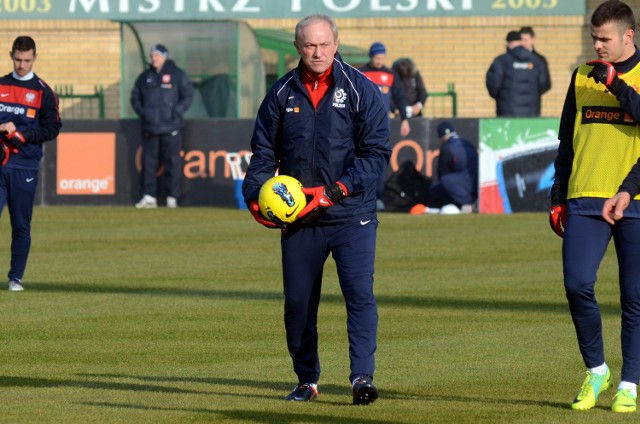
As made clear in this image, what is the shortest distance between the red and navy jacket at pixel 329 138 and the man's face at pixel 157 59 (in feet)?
53.2

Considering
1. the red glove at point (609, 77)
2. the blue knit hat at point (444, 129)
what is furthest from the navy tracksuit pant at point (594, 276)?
the blue knit hat at point (444, 129)

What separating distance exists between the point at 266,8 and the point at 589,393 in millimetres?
22275

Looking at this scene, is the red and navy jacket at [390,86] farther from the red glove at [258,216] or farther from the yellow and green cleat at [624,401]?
the yellow and green cleat at [624,401]

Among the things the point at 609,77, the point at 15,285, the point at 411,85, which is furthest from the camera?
the point at 411,85

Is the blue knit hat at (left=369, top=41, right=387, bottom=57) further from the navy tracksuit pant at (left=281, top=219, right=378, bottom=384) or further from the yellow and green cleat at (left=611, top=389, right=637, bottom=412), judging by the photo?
the yellow and green cleat at (left=611, top=389, right=637, bottom=412)

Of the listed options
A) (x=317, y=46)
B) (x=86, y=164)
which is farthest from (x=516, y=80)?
(x=317, y=46)

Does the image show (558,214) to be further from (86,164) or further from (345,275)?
(86,164)

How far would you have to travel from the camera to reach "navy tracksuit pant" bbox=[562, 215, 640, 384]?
768 centimetres

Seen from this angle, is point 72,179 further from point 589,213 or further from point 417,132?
point 589,213

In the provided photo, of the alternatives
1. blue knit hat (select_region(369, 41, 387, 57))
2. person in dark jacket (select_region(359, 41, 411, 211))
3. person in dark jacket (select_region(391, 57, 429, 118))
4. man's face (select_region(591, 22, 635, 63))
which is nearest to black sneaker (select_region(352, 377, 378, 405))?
man's face (select_region(591, 22, 635, 63))

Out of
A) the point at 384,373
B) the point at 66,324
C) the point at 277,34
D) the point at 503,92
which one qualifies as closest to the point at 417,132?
the point at 503,92

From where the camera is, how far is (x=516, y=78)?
23484 millimetres

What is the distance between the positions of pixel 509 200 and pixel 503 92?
5.69 feet

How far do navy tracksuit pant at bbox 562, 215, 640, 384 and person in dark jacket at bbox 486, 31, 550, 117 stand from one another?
51.9 feet
